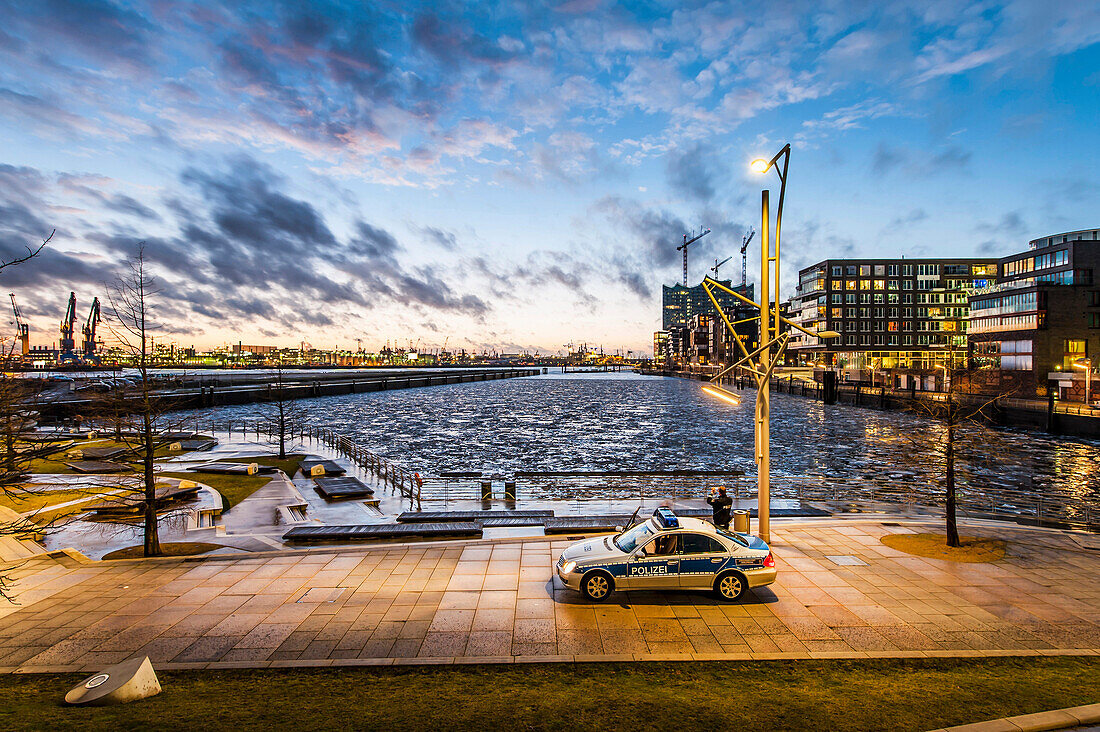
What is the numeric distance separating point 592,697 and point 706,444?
49.5 meters

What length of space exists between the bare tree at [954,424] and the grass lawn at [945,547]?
0.40 m

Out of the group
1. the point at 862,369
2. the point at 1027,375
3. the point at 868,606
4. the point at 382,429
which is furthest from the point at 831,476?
the point at 862,369

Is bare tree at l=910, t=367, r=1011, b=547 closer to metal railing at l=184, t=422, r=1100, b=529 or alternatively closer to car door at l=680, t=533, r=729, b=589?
metal railing at l=184, t=422, r=1100, b=529

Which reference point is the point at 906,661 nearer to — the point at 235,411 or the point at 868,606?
the point at 868,606

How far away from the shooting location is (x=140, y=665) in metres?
8.38

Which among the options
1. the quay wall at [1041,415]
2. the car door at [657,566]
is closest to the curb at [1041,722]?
the car door at [657,566]

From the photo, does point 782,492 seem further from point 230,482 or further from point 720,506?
point 230,482

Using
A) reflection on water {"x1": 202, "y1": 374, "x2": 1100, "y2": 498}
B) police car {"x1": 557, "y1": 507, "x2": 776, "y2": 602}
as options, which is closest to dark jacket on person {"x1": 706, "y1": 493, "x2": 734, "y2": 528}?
police car {"x1": 557, "y1": 507, "x2": 776, "y2": 602}

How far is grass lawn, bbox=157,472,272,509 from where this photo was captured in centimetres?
2503

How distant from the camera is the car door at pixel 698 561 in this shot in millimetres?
12305

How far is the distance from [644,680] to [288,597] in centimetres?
903

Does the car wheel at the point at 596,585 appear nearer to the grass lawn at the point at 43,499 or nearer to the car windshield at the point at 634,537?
the car windshield at the point at 634,537

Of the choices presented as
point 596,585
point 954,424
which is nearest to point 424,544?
point 596,585

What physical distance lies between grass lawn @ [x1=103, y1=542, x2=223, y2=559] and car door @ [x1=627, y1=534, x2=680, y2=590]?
14.0m
